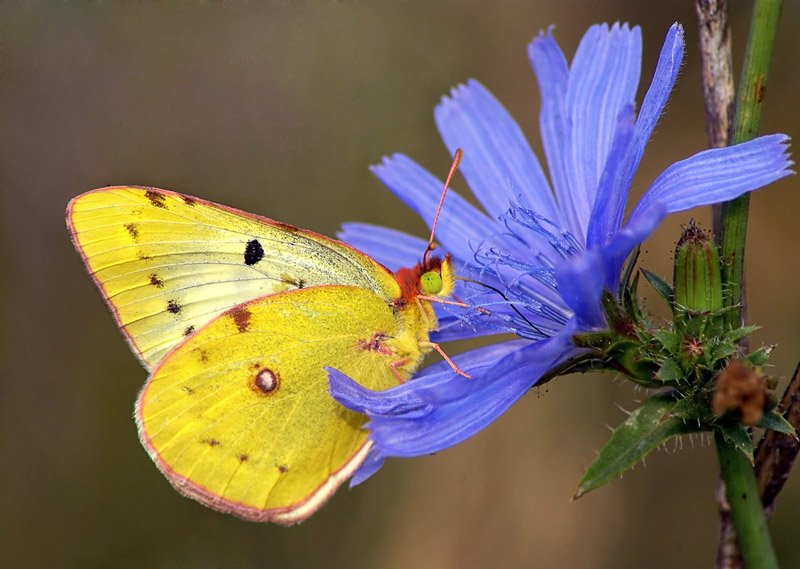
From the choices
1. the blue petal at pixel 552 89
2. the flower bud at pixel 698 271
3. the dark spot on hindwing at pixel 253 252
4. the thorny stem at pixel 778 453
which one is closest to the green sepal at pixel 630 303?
the flower bud at pixel 698 271

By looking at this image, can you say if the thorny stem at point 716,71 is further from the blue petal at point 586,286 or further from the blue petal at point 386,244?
the blue petal at point 386,244

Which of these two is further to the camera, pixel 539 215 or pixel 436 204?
pixel 436 204

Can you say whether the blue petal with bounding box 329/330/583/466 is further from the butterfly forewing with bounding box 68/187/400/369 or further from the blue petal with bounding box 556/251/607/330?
Answer: the butterfly forewing with bounding box 68/187/400/369

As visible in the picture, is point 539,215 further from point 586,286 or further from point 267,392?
point 267,392

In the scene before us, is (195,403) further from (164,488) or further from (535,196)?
(164,488)

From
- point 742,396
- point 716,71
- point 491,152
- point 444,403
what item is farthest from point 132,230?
point 742,396

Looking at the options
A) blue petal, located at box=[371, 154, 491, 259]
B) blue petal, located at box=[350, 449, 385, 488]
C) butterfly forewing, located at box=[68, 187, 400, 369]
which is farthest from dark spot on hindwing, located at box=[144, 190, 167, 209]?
blue petal, located at box=[350, 449, 385, 488]
